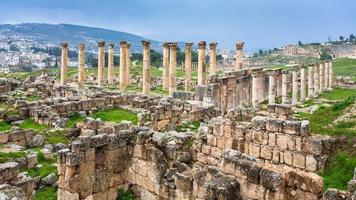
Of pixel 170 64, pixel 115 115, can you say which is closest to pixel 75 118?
pixel 115 115

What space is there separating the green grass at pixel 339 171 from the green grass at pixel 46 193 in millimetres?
9329

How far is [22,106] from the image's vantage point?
2886cm

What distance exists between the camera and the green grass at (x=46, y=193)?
49.5 feet

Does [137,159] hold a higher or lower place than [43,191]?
higher

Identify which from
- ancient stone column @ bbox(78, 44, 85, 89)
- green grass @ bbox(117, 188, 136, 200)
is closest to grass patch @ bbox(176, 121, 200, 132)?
green grass @ bbox(117, 188, 136, 200)

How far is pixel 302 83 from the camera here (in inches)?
1822

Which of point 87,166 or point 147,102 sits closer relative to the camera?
point 87,166

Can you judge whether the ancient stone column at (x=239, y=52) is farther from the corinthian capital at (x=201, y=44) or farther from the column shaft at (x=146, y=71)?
the column shaft at (x=146, y=71)

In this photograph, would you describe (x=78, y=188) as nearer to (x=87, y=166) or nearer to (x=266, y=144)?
(x=87, y=166)

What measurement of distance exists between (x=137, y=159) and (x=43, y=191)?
3.60m

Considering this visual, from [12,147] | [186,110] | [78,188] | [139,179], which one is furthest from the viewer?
[186,110]

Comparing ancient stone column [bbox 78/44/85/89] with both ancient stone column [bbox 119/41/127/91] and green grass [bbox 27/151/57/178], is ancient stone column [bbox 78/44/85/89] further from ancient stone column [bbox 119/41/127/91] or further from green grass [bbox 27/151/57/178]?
green grass [bbox 27/151/57/178]

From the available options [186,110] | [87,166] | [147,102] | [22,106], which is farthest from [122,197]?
[147,102]

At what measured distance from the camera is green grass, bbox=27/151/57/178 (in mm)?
16359
